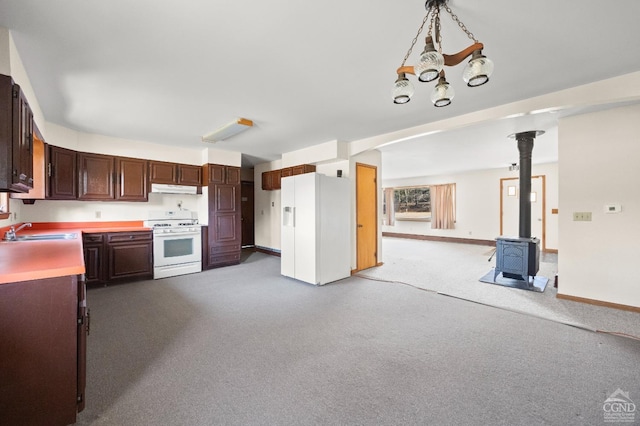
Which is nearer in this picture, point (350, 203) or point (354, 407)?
point (354, 407)

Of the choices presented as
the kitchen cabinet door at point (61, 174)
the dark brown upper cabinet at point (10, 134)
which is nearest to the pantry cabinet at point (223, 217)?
the kitchen cabinet door at point (61, 174)

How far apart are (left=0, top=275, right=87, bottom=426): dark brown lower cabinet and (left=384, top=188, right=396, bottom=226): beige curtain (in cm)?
1013

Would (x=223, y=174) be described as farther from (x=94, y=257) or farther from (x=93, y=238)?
(x=94, y=257)

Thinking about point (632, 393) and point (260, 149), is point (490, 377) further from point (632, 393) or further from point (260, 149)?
point (260, 149)

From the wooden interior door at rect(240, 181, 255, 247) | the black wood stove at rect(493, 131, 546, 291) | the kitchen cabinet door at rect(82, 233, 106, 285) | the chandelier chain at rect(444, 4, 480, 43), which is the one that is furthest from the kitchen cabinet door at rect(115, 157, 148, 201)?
the black wood stove at rect(493, 131, 546, 291)

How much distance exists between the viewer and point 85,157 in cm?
427

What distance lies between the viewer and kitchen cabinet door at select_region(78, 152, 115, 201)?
4.24 meters

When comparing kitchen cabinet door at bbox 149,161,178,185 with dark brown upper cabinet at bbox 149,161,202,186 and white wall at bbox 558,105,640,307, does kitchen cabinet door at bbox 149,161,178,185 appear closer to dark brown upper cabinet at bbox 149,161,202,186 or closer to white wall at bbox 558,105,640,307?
dark brown upper cabinet at bbox 149,161,202,186

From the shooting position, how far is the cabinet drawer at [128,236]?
→ 4.16m

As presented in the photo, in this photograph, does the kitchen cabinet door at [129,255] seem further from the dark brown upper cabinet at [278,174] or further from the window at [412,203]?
the window at [412,203]

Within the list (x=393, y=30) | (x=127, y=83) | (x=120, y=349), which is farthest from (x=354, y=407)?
(x=127, y=83)

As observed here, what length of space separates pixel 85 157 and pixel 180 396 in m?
4.35

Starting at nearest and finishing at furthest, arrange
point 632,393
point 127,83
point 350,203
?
point 632,393 → point 127,83 → point 350,203

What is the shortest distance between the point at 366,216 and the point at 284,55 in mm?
3541
